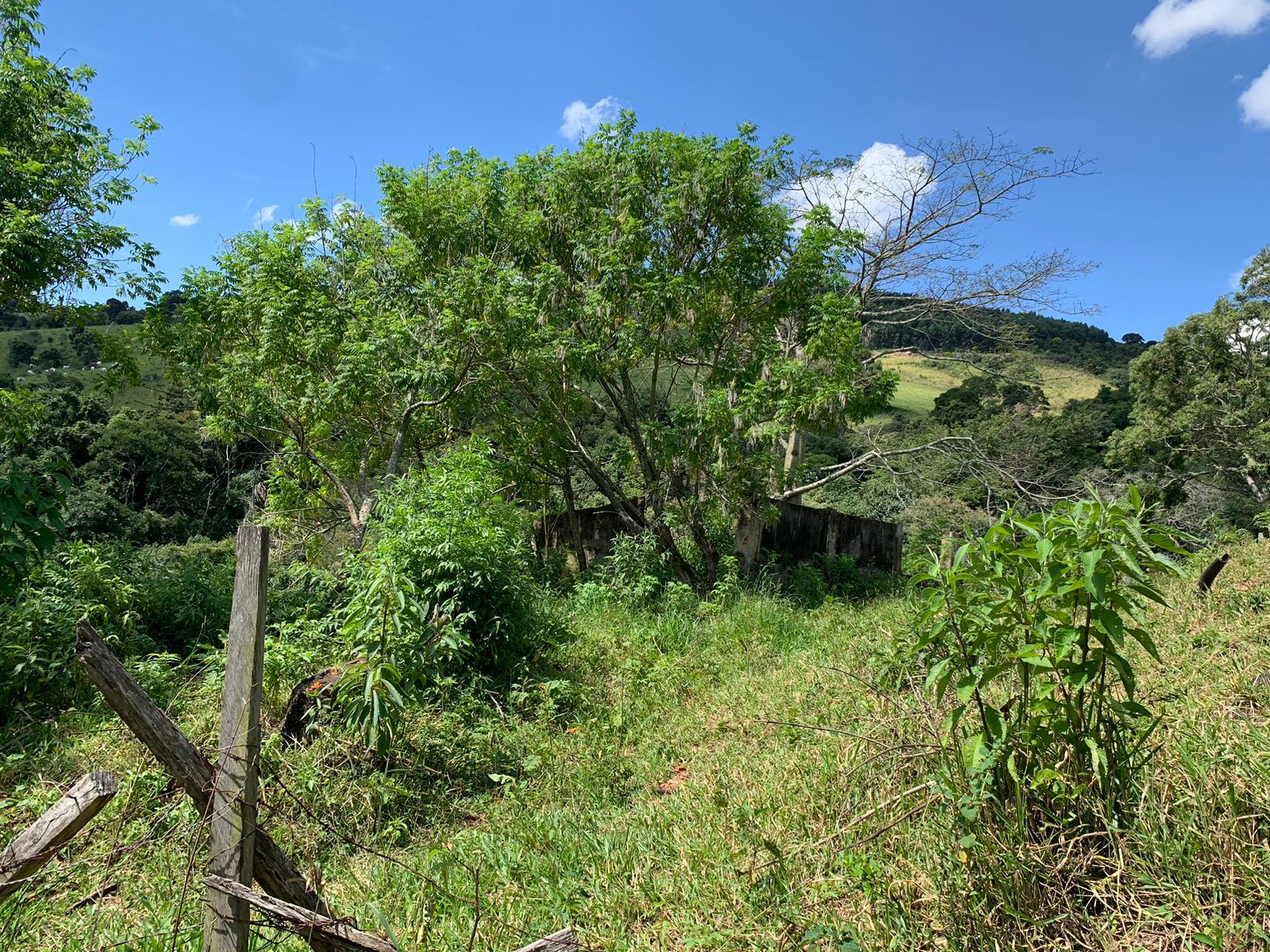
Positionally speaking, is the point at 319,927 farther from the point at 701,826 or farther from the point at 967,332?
the point at 967,332

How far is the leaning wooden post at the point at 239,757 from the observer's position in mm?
2166

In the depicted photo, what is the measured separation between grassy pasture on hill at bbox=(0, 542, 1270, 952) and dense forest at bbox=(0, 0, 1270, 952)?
2 cm

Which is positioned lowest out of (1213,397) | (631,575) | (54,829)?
(631,575)

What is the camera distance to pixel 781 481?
11.1 metres

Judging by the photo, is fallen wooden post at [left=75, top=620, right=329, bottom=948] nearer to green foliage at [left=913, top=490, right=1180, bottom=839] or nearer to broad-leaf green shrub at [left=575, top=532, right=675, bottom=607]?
green foliage at [left=913, top=490, right=1180, bottom=839]

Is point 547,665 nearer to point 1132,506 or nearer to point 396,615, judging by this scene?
point 396,615

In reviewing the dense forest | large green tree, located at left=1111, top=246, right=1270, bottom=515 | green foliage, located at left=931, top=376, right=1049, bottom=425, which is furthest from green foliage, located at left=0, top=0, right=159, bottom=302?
large green tree, located at left=1111, top=246, right=1270, bottom=515

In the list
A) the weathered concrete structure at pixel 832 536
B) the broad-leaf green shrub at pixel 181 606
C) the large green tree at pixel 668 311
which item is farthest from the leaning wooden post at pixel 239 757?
the weathered concrete structure at pixel 832 536

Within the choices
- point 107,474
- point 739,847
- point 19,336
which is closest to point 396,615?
point 739,847

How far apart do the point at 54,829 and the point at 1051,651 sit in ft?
9.90

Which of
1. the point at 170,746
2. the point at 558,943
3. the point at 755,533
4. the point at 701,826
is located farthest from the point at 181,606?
the point at 755,533

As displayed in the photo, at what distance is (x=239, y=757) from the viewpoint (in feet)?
7.37

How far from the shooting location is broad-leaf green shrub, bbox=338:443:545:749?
4.87 metres

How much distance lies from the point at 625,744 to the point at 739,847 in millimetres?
2178
